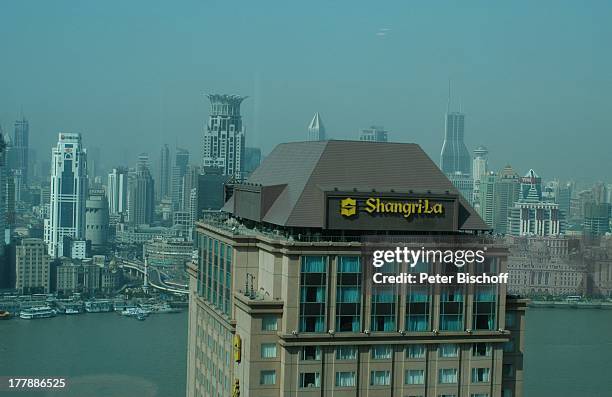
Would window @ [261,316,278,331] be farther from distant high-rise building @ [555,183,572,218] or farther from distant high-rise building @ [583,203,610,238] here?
distant high-rise building @ [583,203,610,238]

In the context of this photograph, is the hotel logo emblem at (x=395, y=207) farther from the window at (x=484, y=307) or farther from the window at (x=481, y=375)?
the window at (x=481, y=375)

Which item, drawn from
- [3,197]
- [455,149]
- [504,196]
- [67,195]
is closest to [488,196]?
[504,196]

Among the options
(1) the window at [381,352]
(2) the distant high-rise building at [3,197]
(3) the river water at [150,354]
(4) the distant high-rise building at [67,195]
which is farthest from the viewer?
(4) the distant high-rise building at [67,195]

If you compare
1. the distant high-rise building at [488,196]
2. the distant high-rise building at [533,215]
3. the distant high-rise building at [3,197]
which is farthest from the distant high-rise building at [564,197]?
the distant high-rise building at [3,197]

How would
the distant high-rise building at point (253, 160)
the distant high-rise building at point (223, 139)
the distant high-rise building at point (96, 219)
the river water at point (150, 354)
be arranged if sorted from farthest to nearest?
the distant high-rise building at point (96, 219) < the distant high-rise building at point (223, 139) < the distant high-rise building at point (253, 160) < the river water at point (150, 354)

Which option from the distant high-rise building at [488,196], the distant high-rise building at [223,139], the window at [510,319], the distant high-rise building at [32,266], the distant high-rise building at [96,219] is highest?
the distant high-rise building at [223,139]
